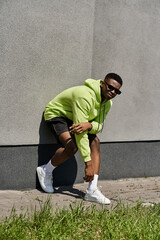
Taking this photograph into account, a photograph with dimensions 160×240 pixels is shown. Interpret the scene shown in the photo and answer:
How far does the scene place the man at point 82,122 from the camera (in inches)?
175

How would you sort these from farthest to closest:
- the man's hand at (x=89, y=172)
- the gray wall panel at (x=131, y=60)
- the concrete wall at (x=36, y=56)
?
the gray wall panel at (x=131, y=60), the concrete wall at (x=36, y=56), the man's hand at (x=89, y=172)

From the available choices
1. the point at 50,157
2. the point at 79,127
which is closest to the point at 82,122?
the point at 79,127

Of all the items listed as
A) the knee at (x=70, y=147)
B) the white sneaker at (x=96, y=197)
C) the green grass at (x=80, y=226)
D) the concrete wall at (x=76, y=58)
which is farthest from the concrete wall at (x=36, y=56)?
the green grass at (x=80, y=226)

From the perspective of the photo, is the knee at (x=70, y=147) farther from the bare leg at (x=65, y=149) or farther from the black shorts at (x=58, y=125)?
the black shorts at (x=58, y=125)

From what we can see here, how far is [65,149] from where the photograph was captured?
4.64 metres

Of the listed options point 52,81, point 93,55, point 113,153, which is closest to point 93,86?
point 52,81

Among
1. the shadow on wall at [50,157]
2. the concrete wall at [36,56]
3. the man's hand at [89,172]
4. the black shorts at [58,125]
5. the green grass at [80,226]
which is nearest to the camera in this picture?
the green grass at [80,226]

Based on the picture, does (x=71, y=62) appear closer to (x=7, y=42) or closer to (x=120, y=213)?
(x=7, y=42)

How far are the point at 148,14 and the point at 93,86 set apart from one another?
2100 mm

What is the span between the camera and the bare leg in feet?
15.2

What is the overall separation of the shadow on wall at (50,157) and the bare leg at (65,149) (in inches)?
11.7

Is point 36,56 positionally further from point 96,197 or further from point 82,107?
point 96,197

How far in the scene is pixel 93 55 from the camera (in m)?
5.50

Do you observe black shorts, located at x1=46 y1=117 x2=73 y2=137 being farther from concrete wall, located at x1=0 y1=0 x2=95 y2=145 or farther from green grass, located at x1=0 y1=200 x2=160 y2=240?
green grass, located at x1=0 y1=200 x2=160 y2=240
